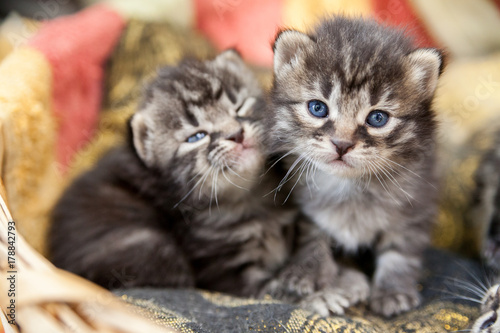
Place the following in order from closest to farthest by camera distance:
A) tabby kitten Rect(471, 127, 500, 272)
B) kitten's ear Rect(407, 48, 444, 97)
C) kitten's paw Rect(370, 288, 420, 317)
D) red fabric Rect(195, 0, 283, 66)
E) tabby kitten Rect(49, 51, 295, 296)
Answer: kitten's ear Rect(407, 48, 444, 97) < kitten's paw Rect(370, 288, 420, 317) < tabby kitten Rect(49, 51, 295, 296) < tabby kitten Rect(471, 127, 500, 272) < red fabric Rect(195, 0, 283, 66)

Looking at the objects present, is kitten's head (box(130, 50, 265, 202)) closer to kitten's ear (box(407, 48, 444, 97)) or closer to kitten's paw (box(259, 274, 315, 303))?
kitten's paw (box(259, 274, 315, 303))

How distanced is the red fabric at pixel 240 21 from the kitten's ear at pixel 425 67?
1.45 meters

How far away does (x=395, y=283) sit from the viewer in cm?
147

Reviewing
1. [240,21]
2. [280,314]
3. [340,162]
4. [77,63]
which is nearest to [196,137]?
[340,162]

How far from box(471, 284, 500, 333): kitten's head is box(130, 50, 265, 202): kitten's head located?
0.81 meters

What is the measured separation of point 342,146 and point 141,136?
0.78m

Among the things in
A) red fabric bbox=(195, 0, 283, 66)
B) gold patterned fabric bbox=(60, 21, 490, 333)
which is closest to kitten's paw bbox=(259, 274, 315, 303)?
gold patterned fabric bbox=(60, 21, 490, 333)

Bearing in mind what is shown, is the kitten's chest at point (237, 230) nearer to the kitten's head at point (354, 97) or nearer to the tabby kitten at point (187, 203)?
the tabby kitten at point (187, 203)

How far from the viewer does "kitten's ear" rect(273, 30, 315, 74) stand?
1.37 m

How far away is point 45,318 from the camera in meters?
1.05

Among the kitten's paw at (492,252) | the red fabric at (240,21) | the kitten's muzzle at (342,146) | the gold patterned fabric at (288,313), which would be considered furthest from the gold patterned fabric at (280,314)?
the red fabric at (240,21)

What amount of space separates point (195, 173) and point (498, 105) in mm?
1569

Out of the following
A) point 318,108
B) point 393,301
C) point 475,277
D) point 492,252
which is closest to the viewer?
point 318,108

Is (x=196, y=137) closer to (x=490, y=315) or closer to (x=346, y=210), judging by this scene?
(x=346, y=210)
